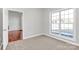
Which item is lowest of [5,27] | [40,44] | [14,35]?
[40,44]

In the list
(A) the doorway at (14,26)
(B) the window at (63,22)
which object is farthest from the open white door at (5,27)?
(B) the window at (63,22)

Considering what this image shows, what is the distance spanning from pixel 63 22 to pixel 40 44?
53 centimetres

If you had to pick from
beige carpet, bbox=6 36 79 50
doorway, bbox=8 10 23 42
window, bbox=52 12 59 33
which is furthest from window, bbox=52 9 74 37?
doorway, bbox=8 10 23 42

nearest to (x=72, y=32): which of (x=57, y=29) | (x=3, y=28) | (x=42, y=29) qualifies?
(x=57, y=29)

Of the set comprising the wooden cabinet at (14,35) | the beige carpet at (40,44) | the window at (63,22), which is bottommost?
the beige carpet at (40,44)

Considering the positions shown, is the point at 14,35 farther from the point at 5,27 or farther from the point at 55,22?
the point at 55,22

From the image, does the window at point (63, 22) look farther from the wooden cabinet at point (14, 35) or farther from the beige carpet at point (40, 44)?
the wooden cabinet at point (14, 35)

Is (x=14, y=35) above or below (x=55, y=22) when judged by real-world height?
below

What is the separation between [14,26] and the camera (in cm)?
162

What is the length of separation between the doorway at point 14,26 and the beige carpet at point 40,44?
9 centimetres

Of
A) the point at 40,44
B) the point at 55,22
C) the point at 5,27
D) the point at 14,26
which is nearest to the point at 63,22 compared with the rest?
the point at 55,22

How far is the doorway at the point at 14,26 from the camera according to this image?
1587 millimetres

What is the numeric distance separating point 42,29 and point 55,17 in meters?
0.31
